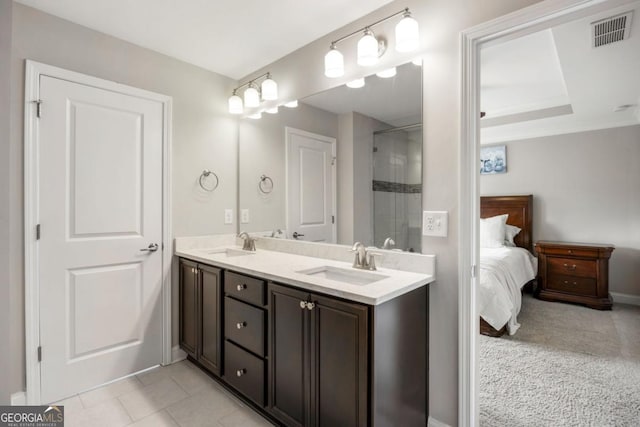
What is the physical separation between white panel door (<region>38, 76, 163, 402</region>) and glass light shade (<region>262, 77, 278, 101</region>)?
2.70ft

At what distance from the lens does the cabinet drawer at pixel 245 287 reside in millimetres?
1700

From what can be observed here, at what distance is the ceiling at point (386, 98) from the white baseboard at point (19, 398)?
262cm

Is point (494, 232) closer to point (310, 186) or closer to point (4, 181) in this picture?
point (310, 186)

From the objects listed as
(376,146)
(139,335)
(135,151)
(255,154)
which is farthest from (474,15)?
(139,335)

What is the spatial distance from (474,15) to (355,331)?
1585 mm

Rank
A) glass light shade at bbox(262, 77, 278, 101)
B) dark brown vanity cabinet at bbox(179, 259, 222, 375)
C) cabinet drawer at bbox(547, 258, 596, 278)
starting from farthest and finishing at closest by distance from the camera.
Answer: cabinet drawer at bbox(547, 258, 596, 278), glass light shade at bbox(262, 77, 278, 101), dark brown vanity cabinet at bbox(179, 259, 222, 375)

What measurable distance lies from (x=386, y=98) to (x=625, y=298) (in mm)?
4075

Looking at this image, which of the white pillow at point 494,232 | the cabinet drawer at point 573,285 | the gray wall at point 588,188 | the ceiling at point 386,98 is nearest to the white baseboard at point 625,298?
the gray wall at point 588,188

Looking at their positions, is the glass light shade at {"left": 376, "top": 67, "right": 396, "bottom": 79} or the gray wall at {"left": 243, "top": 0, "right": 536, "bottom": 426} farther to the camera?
the glass light shade at {"left": 376, "top": 67, "right": 396, "bottom": 79}

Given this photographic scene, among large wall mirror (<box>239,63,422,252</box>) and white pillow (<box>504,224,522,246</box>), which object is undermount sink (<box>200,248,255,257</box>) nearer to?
large wall mirror (<box>239,63,422,252</box>)

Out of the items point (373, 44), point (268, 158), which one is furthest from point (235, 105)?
point (373, 44)

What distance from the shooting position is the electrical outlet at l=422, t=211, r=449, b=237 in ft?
5.08

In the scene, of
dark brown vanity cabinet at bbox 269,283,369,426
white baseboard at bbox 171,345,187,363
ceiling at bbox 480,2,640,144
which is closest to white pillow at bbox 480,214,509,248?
ceiling at bbox 480,2,640,144

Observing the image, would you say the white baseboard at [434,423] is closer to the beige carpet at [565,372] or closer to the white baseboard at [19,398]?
the beige carpet at [565,372]
